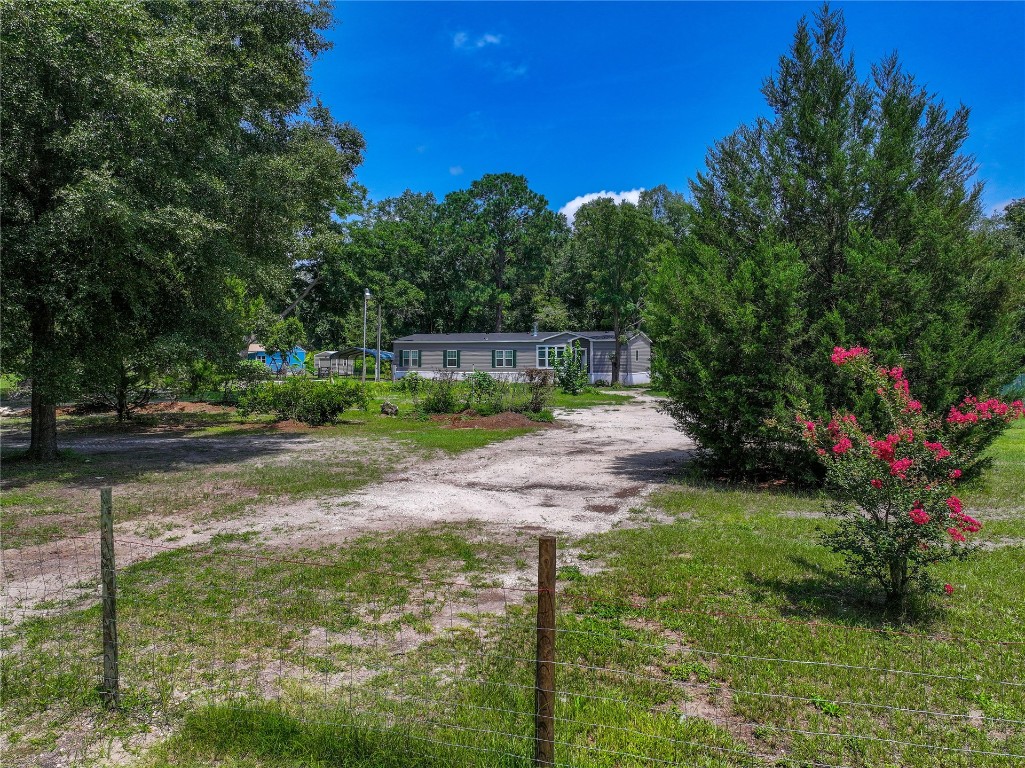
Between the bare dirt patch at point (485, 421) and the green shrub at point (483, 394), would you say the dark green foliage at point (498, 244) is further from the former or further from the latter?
the bare dirt patch at point (485, 421)

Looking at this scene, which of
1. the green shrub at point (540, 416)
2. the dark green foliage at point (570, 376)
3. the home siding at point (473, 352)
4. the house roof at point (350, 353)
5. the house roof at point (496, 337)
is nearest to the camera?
the green shrub at point (540, 416)

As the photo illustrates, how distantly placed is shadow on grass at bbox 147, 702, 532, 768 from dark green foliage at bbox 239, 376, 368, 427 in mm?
15764

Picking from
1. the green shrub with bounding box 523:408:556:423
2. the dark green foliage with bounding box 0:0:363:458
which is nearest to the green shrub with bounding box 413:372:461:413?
the green shrub with bounding box 523:408:556:423

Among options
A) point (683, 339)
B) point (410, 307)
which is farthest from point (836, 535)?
point (410, 307)

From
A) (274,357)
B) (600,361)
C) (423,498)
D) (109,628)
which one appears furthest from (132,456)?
(600,361)

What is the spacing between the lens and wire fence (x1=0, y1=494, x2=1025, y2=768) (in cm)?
285

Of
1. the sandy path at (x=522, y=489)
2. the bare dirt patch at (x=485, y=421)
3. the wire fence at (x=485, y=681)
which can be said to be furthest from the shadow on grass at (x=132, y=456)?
the wire fence at (x=485, y=681)

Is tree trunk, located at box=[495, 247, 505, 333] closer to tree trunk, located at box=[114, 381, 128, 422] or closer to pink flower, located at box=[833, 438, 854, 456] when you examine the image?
tree trunk, located at box=[114, 381, 128, 422]

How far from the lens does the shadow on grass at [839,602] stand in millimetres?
4320

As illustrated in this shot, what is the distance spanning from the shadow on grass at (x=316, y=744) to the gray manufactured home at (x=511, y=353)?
119 feet

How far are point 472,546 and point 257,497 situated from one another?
415 cm

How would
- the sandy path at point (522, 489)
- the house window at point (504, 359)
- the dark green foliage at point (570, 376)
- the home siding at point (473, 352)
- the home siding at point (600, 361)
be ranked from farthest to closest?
the home siding at point (600, 361) → the house window at point (504, 359) → the home siding at point (473, 352) → the dark green foliage at point (570, 376) → the sandy path at point (522, 489)

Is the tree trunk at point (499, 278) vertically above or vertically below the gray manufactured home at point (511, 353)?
above

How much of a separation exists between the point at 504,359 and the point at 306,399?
22.9 metres
